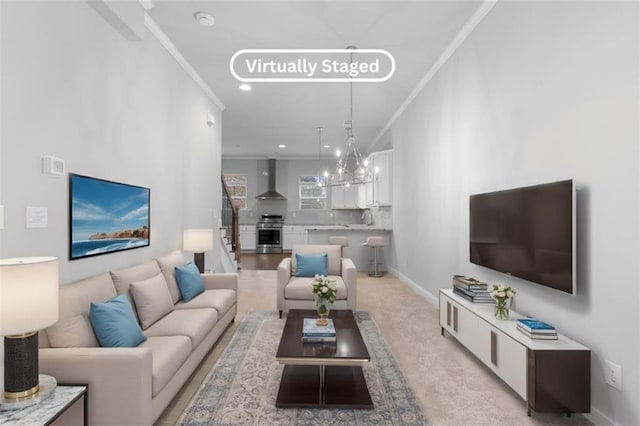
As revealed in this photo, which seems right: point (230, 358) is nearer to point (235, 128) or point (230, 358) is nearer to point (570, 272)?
point (570, 272)

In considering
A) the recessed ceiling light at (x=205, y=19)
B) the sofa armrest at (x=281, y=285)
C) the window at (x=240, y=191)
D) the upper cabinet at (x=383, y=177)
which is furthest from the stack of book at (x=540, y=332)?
the window at (x=240, y=191)

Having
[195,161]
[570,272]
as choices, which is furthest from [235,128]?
[570,272]

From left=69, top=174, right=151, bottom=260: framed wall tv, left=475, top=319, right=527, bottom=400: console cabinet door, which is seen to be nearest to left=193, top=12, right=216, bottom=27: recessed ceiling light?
left=69, top=174, right=151, bottom=260: framed wall tv

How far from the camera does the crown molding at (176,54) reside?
352 cm

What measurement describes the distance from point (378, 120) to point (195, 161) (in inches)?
152

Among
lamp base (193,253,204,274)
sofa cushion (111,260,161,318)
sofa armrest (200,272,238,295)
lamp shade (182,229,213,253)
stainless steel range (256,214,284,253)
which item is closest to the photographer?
sofa cushion (111,260,161,318)

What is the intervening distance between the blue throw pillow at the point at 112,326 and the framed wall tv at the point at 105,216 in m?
0.54

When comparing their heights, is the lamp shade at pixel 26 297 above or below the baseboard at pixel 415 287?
above

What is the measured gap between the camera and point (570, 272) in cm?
217

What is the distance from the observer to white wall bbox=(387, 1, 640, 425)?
1.90m

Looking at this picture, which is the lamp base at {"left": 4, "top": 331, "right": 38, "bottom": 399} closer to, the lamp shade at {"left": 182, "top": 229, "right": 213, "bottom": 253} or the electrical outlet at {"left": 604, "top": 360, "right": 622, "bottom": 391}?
the lamp shade at {"left": 182, "top": 229, "right": 213, "bottom": 253}

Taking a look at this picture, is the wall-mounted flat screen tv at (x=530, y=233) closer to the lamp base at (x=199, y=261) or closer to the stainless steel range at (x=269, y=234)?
the lamp base at (x=199, y=261)

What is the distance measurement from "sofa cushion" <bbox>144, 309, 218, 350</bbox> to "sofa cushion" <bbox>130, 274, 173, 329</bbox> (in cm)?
6

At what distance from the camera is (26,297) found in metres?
1.57
